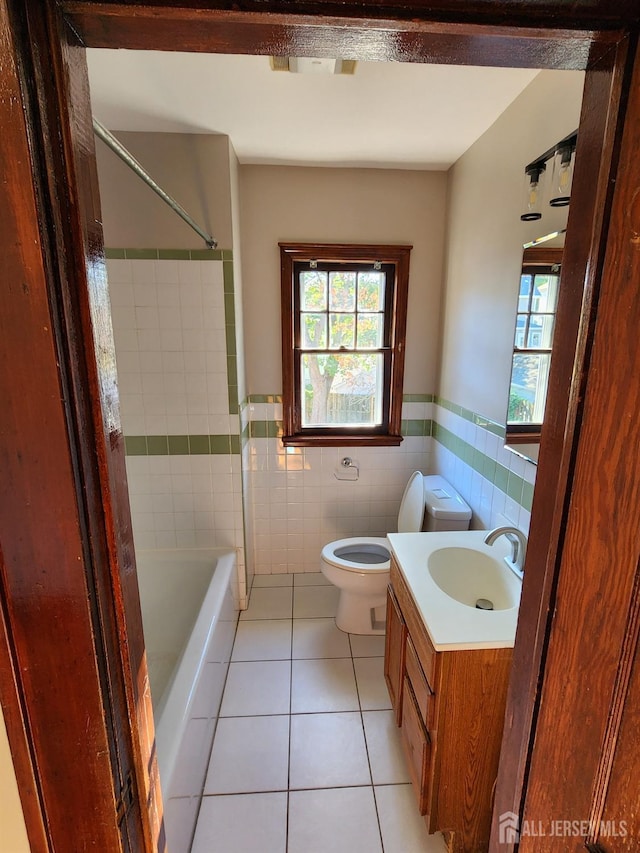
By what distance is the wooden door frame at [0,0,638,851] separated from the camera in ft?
1.38

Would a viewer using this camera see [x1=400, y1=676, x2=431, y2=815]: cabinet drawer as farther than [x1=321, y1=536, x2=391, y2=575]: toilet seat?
No

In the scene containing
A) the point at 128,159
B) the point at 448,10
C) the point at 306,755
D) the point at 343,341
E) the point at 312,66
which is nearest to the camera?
the point at 448,10

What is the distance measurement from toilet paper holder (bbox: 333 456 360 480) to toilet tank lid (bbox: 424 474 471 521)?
467 mm

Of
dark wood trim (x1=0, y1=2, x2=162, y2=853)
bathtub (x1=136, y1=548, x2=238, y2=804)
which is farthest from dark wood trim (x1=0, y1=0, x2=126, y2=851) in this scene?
bathtub (x1=136, y1=548, x2=238, y2=804)

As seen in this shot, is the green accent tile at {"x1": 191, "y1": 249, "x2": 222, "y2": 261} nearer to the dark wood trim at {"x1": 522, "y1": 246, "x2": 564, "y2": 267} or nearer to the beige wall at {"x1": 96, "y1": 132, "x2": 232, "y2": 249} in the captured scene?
the beige wall at {"x1": 96, "y1": 132, "x2": 232, "y2": 249}

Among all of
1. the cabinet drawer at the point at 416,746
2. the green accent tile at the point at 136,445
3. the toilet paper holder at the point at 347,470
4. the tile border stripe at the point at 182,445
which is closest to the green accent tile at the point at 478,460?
the toilet paper holder at the point at 347,470

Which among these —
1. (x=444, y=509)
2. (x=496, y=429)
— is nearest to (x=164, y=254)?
(x=496, y=429)

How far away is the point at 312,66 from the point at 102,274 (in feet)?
4.52

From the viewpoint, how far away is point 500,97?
1587mm

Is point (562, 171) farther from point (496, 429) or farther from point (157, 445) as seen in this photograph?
point (157, 445)

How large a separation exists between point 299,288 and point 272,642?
2011mm

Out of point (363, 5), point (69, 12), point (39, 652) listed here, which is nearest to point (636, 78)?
point (363, 5)

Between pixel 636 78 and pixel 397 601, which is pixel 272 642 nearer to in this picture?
pixel 397 601

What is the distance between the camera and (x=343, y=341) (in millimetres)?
2537
